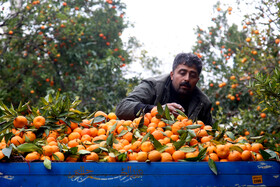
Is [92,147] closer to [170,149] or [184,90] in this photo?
[170,149]

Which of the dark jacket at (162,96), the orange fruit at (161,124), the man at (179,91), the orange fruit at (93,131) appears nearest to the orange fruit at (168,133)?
the orange fruit at (161,124)

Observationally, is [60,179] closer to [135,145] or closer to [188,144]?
[135,145]

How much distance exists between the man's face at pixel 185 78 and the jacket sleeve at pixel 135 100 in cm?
31

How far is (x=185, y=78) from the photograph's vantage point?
3.27 m

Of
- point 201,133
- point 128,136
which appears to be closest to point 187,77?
point 201,133

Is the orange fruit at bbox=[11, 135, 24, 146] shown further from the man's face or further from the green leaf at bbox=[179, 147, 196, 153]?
the man's face

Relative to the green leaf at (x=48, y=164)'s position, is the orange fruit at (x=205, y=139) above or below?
above

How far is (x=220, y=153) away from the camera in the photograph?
72.7 inches

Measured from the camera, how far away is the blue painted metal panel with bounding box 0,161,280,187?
5.47ft

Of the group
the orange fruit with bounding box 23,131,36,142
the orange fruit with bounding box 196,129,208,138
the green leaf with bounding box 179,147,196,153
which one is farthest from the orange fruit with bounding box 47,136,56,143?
the orange fruit with bounding box 196,129,208,138

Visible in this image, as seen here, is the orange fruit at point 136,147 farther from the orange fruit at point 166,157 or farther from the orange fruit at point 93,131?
the orange fruit at point 93,131

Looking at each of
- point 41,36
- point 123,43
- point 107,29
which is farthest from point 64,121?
point 123,43

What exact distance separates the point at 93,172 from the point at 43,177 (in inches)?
11.3

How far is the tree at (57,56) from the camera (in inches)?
270
